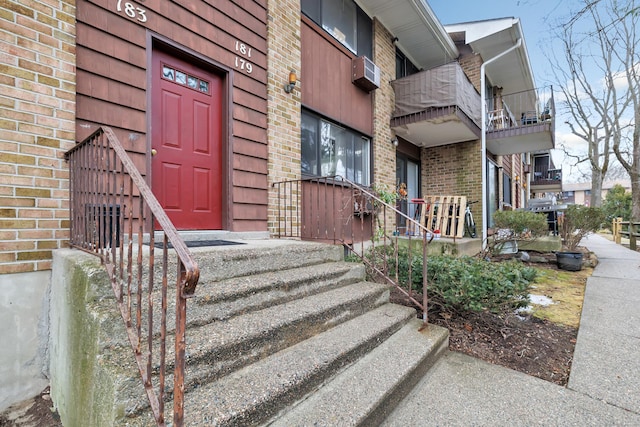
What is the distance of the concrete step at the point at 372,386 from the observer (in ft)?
4.93

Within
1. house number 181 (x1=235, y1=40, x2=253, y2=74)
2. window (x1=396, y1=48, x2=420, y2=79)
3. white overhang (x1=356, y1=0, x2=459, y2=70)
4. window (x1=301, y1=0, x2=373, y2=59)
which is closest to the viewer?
house number 181 (x1=235, y1=40, x2=253, y2=74)

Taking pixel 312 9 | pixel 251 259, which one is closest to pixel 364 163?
pixel 312 9

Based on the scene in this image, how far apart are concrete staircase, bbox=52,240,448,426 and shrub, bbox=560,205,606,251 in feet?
20.8

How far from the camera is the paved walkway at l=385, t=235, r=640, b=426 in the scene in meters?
1.72

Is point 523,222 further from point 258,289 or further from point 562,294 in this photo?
point 258,289

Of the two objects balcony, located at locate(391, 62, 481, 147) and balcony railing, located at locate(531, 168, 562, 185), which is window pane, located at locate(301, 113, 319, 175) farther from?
balcony railing, located at locate(531, 168, 562, 185)

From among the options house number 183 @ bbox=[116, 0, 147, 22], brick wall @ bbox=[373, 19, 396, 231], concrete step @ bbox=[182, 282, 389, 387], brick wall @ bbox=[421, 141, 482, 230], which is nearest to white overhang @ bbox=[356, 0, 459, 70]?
brick wall @ bbox=[373, 19, 396, 231]

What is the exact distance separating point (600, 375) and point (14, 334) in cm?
400

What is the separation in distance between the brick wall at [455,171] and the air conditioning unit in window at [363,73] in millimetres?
3194

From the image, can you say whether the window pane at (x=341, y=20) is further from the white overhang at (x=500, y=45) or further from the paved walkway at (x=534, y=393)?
the paved walkway at (x=534, y=393)

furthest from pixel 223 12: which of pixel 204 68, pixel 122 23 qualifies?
pixel 122 23

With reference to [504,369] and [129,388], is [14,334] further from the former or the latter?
[504,369]

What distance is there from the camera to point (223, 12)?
3.50 metres

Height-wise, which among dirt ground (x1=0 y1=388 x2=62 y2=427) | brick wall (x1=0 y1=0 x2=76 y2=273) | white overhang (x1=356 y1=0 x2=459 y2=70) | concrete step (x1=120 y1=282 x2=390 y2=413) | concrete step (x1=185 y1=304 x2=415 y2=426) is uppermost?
white overhang (x1=356 y1=0 x2=459 y2=70)
